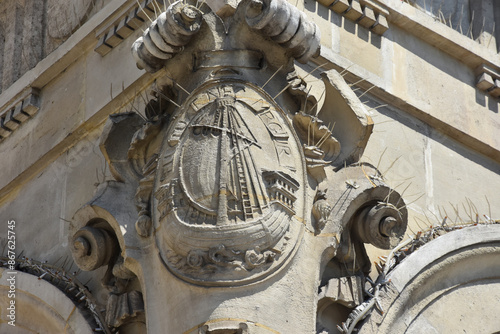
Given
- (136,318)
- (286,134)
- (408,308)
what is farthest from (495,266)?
(136,318)

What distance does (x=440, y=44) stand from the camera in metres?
11.8

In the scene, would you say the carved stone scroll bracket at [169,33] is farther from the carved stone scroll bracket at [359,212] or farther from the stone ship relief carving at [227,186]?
the carved stone scroll bracket at [359,212]

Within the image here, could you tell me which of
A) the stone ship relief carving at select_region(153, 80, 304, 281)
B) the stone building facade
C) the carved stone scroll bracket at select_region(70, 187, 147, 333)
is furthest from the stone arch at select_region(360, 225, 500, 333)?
the carved stone scroll bracket at select_region(70, 187, 147, 333)

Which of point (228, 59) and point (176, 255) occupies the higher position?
point (228, 59)

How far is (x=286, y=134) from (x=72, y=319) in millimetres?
1864

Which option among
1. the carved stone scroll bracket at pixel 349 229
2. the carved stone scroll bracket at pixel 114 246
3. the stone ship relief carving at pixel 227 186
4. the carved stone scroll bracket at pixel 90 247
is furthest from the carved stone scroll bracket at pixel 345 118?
the carved stone scroll bracket at pixel 90 247

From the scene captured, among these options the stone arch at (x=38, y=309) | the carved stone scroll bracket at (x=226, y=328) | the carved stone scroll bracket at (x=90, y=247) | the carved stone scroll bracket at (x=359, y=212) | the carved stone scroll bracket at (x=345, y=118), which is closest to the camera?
the carved stone scroll bracket at (x=226, y=328)

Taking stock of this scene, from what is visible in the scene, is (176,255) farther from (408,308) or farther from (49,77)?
(49,77)

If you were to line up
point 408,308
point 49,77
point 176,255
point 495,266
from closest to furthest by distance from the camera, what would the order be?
point 176,255
point 408,308
point 495,266
point 49,77

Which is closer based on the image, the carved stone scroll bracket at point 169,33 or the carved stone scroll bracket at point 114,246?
the carved stone scroll bracket at point 114,246

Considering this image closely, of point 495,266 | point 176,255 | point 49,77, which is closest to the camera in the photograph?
point 176,255

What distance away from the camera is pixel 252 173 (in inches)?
368

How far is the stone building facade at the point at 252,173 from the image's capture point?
9297mm

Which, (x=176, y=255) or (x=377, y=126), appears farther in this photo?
(x=377, y=126)
